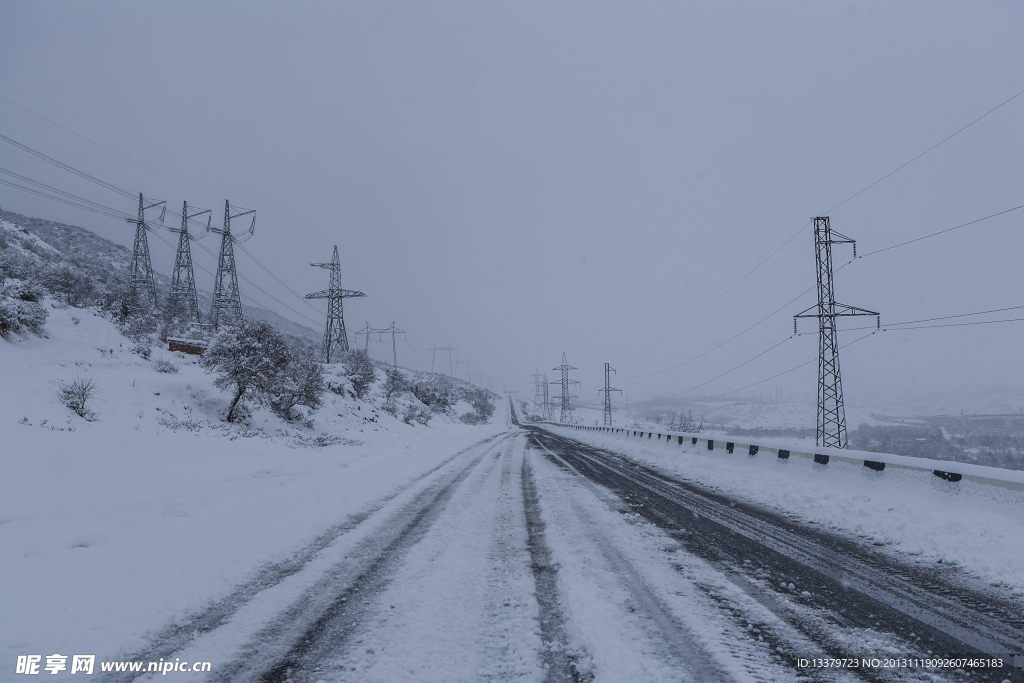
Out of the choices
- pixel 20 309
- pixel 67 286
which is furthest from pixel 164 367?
pixel 67 286

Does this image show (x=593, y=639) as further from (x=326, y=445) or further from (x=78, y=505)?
(x=326, y=445)

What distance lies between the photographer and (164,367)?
19.0 metres

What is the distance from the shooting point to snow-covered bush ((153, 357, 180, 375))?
61.9 feet

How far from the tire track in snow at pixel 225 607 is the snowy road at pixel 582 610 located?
0.8 inches

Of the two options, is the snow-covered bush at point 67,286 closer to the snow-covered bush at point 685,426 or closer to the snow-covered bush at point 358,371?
the snow-covered bush at point 358,371

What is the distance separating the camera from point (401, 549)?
489 centimetres

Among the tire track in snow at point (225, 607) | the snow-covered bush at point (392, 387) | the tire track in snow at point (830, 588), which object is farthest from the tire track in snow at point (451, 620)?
the snow-covered bush at point (392, 387)

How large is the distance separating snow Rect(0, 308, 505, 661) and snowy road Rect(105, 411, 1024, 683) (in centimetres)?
65

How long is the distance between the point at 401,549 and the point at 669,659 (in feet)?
10.2

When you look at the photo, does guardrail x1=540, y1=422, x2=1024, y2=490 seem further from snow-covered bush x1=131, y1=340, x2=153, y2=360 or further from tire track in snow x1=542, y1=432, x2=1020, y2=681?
snow-covered bush x1=131, y1=340, x2=153, y2=360

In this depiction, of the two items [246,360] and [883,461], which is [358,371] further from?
[883,461]

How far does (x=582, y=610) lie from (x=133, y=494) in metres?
8.26

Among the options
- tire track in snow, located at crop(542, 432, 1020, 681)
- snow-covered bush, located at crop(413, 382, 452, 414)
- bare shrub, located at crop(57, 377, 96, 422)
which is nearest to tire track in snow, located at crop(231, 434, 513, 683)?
tire track in snow, located at crop(542, 432, 1020, 681)

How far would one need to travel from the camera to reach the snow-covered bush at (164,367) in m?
18.9
